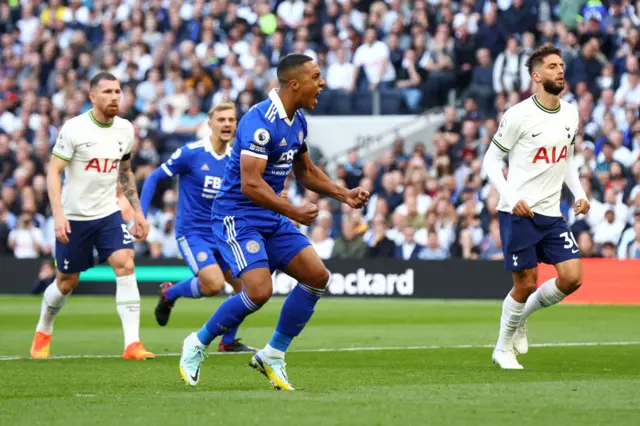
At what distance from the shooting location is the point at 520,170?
35.9 feet

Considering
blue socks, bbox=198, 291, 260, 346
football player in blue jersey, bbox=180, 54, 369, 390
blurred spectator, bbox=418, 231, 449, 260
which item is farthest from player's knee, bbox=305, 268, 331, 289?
blurred spectator, bbox=418, 231, 449, 260

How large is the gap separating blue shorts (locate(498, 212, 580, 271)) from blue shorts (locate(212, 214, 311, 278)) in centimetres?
248

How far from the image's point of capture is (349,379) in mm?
9719

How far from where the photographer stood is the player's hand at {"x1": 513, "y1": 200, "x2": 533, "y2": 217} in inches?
416

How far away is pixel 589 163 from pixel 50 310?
12234 mm

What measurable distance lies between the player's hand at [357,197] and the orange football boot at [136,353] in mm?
3650

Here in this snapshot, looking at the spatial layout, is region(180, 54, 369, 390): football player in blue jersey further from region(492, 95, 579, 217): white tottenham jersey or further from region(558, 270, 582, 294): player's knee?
region(558, 270, 582, 294): player's knee

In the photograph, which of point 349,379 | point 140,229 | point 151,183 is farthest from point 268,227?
point 151,183

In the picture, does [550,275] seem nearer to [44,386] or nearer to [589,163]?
→ [589,163]

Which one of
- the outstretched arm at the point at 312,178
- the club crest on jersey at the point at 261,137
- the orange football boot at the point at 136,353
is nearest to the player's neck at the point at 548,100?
the outstretched arm at the point at 312,178

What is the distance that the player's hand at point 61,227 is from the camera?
1164cm

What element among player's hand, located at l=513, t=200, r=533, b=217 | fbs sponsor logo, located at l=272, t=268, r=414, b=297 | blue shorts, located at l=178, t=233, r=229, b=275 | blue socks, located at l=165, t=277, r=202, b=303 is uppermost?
player's hand, located at l=513, t=200, r=533, b=217

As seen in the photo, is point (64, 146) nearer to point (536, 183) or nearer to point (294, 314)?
point (294, 314)

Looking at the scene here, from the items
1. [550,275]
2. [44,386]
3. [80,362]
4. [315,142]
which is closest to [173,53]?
[315,142]
